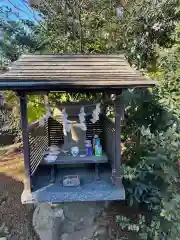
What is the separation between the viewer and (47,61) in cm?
311

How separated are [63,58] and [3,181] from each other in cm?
293

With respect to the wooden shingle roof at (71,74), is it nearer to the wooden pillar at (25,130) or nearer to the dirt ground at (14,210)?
the wooden pillar at (25,130)

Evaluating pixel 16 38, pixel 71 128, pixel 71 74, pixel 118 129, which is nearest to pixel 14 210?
pixel 71 128

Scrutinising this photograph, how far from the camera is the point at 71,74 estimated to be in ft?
9.03

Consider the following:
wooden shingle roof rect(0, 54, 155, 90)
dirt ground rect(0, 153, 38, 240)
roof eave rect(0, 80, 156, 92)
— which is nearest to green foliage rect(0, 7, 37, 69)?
dirt ground rect(0, 153, 38, 240)

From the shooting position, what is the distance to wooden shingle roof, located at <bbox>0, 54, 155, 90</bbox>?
242 cm

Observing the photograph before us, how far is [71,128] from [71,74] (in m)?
1.02

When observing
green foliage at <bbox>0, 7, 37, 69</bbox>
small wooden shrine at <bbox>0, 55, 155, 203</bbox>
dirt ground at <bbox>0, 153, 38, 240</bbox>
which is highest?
green foliage at <bbox>0, 7, 37, 69</bbox>

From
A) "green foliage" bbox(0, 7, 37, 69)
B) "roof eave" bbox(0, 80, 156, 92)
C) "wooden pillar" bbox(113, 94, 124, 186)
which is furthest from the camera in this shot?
"green foliage" bbox(0, 7, 37, 69)

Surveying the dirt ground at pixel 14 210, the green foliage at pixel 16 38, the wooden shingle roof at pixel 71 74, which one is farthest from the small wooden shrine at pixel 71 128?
the green foliage at pixel 16 38

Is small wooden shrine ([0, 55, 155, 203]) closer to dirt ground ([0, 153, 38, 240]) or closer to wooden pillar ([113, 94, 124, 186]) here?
wooden pillar ([113, 94, 124, 186])

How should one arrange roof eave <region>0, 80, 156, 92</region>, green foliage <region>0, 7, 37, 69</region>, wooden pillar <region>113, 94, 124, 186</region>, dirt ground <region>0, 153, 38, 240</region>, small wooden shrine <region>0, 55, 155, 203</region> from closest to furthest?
1. roof eave <region>0, 80, 156, 92</region>
2. small wooden shrine <region>0, 55, 155, 203</region>
3. wooden pillar <region>113, 94, 124, 186</region>
4. dirt ground <region>0, 153, 38, 240</region>
5. green foliage <region>0, 7, 37, 69</region>

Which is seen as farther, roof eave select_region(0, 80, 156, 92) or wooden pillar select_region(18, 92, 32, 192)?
wooden pillar select_region(18, 92, 32, 192)

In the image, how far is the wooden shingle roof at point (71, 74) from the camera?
242 cm
